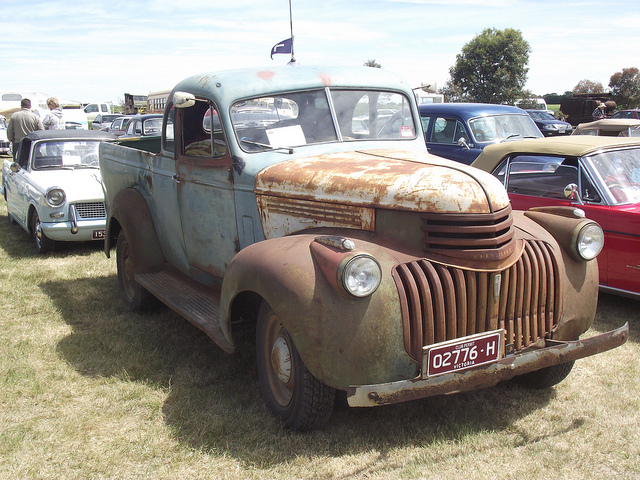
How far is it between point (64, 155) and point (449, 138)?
6.03 meters

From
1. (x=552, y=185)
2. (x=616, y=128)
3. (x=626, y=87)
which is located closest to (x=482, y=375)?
(x=552, y=185)

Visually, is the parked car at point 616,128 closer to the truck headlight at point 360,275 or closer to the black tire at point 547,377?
the black tire at point 547,377

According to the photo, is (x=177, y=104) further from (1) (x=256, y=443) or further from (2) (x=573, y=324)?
(2) (x=573, y=324)

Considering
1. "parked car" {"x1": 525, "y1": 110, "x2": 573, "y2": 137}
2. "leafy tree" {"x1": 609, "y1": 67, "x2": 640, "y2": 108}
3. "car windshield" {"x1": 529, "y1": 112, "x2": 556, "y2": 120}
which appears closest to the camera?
"parked car" {"x1": 525, "y1": 110, "x2": 573, "y2": 137}

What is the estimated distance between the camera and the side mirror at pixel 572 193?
507cm

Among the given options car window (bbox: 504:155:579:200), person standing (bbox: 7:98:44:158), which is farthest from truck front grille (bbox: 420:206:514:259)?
person standing (bbox: 7:98:44:158)

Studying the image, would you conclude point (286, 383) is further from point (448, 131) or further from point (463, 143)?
point (448, 131)

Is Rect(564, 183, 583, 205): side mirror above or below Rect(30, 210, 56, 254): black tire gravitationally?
above

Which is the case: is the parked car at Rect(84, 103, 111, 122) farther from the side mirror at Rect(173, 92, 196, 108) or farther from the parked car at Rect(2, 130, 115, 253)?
the side mirror at Rect(173, 92, 196, 108)

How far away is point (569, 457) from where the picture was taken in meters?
2.94

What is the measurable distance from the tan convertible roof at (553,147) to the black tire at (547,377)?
7.98 ft

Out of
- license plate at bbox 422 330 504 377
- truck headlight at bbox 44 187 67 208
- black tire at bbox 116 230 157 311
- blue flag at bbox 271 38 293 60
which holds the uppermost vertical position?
blue flag at bbox 271 38 293 60

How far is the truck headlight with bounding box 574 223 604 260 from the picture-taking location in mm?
3311

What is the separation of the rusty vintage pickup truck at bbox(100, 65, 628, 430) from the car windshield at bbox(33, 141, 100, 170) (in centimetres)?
439
